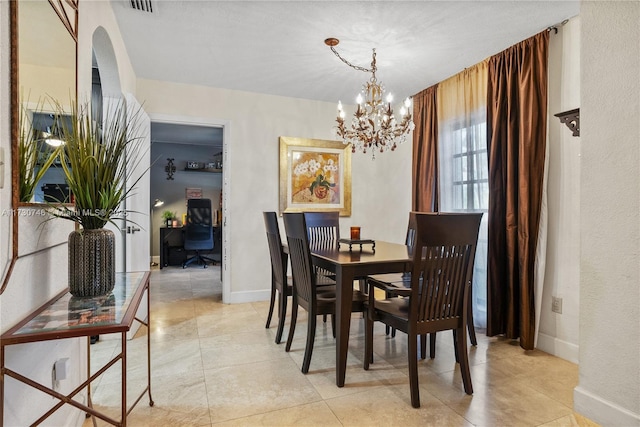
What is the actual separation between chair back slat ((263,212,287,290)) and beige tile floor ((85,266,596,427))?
0.50 m

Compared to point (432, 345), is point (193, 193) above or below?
above

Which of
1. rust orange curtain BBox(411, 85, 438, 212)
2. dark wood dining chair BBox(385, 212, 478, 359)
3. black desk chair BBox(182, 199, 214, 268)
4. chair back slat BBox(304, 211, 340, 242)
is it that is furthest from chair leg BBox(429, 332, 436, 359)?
black desk chair BBox(182, 199, 214, 268)

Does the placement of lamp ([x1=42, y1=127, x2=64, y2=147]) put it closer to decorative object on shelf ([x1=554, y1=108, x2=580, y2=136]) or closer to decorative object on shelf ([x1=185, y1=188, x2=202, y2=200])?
decorative object on shelf ([x1=554, y1=108, x2=580, y2=136])

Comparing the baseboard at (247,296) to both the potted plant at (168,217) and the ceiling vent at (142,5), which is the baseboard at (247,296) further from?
the potted plant at (168,217)

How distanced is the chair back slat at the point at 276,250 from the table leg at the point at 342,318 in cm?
85

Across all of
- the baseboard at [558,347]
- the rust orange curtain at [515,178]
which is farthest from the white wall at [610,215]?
the rust orange curtain at [515,178]

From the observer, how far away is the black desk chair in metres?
6.34

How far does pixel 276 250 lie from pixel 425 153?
209cm

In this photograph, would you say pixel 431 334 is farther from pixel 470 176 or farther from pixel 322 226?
pixel 470 176

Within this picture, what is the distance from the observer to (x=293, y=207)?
14.3ft

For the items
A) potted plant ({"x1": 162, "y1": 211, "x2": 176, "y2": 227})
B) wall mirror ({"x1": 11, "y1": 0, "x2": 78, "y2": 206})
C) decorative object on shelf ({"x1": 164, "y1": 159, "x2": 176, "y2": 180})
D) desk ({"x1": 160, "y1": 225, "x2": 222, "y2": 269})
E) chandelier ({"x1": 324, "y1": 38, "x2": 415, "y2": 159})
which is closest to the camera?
wall mirror ({"x1": 11, "y1": 0, "x2": 78, "y2": 206})

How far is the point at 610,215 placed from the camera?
1772 mm

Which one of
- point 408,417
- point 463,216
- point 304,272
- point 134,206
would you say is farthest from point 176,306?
point 463,216

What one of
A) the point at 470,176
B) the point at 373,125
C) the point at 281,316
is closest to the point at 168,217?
the point at 281,316
